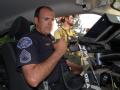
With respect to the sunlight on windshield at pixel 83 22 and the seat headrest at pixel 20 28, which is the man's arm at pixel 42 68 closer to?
the seat headrest at pixel 20 28

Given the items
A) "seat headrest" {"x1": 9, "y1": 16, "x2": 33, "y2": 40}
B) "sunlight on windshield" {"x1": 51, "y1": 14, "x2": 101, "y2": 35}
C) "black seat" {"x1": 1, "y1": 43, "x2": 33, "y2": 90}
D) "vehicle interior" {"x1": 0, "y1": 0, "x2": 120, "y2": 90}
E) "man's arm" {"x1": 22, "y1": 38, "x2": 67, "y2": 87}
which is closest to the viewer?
"vehicle interior" {"x1": 0, "y1": 0, "x2": 120, "y2": 90}

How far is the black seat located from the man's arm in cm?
13

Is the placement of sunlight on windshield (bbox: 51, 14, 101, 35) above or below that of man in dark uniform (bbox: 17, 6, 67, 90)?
below

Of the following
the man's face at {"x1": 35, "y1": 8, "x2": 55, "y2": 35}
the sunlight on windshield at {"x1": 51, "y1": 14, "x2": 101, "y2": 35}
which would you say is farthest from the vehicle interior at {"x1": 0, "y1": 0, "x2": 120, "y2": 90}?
the sunlight on windshield at {"x1": 51, "y1": 14, "x2": 101, "y2": 35}

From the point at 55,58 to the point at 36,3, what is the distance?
64 cm

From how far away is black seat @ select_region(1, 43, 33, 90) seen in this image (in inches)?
116

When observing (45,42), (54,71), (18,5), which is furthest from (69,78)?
(18,5)

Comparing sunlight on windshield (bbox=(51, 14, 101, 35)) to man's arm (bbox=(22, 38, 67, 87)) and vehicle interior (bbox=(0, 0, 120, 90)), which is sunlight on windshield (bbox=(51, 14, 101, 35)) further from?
man's arm (bbox=(22, 38, 67, 87))

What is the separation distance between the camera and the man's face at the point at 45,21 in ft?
9.82

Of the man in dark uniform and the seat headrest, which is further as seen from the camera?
the seat headrest

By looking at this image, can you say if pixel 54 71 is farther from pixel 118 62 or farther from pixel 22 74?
pixel 118 62

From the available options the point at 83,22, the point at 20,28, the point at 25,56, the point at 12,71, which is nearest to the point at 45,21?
the point at 20,28

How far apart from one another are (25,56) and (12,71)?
25 cm

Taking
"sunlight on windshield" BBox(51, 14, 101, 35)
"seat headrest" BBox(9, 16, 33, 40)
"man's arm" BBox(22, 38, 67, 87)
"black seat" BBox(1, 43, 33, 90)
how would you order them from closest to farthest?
"man's arm" BBox(22, 38, 67, 87) < "black seat" BBox(1, 43, 33, 90) < "seat headrest" BBox(9, 16, 33, 40) < "sunlight on windshield" BBox(51, 14, 101, 35)
